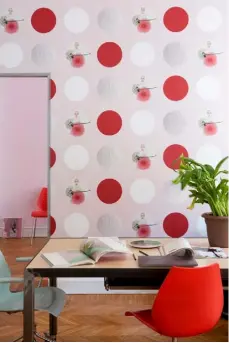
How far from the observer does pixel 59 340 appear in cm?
280

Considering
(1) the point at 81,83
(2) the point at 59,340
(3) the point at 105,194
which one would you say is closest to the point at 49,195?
(3) the point at 105,194

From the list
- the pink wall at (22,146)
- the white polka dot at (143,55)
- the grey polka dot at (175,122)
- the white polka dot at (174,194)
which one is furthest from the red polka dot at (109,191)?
the pink wall at (22,146)

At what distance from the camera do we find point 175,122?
3818 mm

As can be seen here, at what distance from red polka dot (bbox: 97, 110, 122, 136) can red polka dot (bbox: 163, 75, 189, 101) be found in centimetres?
52

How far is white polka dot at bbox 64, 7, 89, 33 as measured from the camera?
3803mm

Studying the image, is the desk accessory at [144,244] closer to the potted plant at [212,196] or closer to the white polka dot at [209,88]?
the potted plant at [212,196]

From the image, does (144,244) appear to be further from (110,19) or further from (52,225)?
(110,19)

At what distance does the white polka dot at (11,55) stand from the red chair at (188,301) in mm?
2680

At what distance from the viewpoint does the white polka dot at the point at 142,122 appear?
3.82 metres

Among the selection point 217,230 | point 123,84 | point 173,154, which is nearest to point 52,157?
point 123,84

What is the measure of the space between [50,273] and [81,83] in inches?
89.6

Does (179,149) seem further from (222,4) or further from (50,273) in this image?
(50,273)

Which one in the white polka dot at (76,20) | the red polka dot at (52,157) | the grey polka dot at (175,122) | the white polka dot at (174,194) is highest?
the white polka dot at (76,20)

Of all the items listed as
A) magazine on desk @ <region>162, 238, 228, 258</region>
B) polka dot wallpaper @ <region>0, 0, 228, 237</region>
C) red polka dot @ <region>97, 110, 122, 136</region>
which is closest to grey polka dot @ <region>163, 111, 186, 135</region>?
polka dot wallpaper @ <region>0, 0, 228, 237</region>
